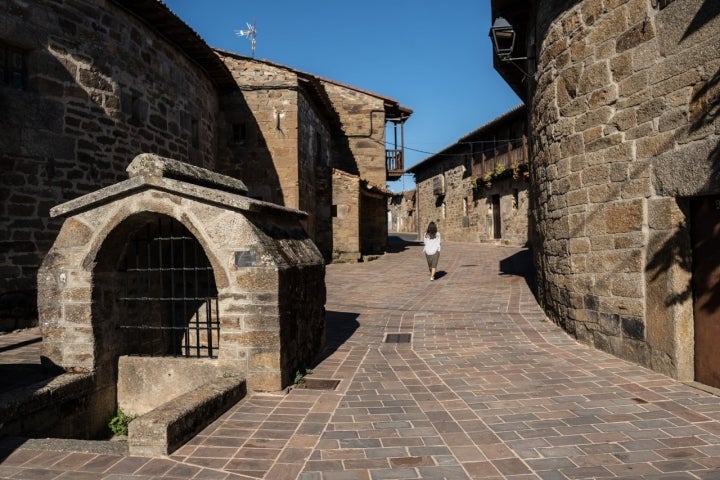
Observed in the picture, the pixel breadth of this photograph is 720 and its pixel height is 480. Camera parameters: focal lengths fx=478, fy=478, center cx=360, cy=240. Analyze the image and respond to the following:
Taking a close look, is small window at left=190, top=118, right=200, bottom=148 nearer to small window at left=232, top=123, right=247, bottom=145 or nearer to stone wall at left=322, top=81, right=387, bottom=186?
small window at left=232, top=123, right=247, bottom=145

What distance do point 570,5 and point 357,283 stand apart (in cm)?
765

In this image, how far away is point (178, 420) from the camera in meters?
3.16

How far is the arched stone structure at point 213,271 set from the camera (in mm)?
4203

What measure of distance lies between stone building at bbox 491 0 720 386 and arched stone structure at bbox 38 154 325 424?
11.5 feet

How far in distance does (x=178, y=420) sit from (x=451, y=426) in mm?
1909

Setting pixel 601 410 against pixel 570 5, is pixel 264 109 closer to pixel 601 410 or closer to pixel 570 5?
pixel 570 5

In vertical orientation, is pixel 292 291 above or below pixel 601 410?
above

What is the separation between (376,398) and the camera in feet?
13.6

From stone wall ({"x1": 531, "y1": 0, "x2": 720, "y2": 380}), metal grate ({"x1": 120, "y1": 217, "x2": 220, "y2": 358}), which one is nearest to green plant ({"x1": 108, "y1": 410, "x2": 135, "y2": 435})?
metal grate ({"x1": 120, "y1": 217, "x2": 220, "y2": 358})

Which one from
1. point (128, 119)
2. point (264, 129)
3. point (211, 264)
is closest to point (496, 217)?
point (264, 129)

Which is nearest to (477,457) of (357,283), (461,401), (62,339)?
(461,401)

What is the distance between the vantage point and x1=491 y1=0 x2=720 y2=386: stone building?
4445mm

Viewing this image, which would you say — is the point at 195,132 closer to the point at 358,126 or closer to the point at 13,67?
the point at 13,67

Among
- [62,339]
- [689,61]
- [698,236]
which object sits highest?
[689,61]
